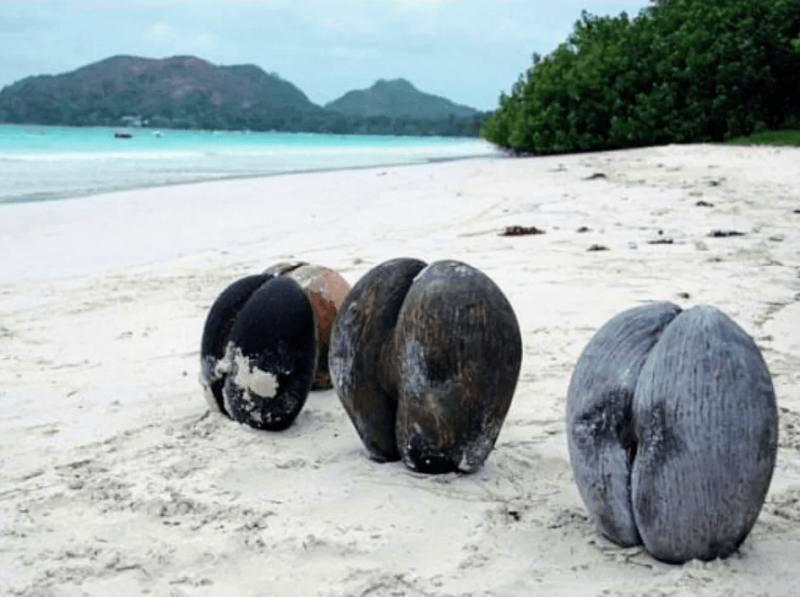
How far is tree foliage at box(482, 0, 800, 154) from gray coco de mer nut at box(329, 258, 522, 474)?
2375 centimetres

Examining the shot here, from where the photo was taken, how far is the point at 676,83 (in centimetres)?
2692

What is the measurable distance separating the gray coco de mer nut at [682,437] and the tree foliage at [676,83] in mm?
24136

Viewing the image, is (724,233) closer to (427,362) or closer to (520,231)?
(520,231)

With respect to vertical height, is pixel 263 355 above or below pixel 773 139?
below

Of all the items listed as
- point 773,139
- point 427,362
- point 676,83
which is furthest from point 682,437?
point 676,83

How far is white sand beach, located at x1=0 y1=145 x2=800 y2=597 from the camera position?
2523 mm

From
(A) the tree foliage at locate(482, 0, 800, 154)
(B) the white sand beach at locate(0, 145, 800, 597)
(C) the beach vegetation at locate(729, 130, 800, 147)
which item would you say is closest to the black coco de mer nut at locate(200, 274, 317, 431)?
(B) the white sand beach at locate(0, 145, 800, 597)

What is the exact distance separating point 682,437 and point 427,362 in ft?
3.06

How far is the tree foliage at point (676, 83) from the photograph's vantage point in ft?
84.2

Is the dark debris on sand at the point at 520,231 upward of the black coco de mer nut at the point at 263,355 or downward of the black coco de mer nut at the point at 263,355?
downward

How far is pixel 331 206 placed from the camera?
534 inches

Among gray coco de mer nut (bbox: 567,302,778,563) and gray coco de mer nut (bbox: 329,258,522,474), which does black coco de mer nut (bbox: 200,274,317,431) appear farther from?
gray coco de mer nut (bbox: 567,302,778,563)

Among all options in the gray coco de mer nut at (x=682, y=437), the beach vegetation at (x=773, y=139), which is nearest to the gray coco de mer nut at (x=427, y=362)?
the gray coco de mer nut at (x=682, y=437)

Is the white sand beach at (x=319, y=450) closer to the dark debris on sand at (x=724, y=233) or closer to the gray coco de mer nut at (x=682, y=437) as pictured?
the gray coco de mer nut at (x=682, y=437)
